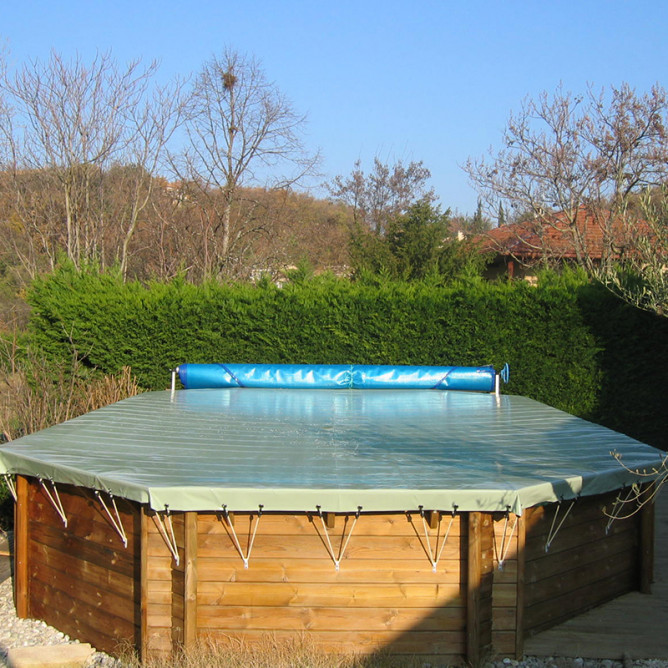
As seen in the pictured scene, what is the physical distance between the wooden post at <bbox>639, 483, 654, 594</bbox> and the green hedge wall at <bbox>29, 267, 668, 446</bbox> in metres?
3.85

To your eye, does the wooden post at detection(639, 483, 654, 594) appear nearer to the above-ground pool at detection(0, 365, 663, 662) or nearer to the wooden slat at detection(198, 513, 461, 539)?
the above-ground pool at detection(0, 365, 663, 662)

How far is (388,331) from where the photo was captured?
907 cm

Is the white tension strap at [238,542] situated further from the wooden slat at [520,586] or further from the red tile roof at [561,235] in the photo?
the red tile roof at [561,235]

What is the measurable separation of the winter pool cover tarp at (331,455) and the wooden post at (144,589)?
0.23 meters

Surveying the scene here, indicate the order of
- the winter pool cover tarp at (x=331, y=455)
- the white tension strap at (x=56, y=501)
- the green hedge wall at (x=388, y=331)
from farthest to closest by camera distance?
the green hedge wall at (x=388, y=331) < the white tension strap at (x=56, y=501) < the winter pool cover tarp at (x=331, y=455)

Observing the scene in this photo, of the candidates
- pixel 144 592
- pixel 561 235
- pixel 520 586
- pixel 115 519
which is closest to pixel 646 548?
pixel 520 586

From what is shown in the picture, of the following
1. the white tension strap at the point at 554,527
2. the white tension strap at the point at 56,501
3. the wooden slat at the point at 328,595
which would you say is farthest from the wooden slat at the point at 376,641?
the white tension strap at the point at 56,501

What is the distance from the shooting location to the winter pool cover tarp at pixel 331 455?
363 cm

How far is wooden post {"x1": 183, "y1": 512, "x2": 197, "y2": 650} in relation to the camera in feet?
12.4

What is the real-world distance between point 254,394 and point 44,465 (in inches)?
139

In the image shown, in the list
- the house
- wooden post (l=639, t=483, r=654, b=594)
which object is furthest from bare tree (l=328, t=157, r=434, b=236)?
wooden post (l=639, t=483, r=654, b=594)

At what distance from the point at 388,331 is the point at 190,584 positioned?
565cm

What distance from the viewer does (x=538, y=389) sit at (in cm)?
878

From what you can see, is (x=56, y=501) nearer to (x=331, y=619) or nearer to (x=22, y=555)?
(x=22, y=555)
